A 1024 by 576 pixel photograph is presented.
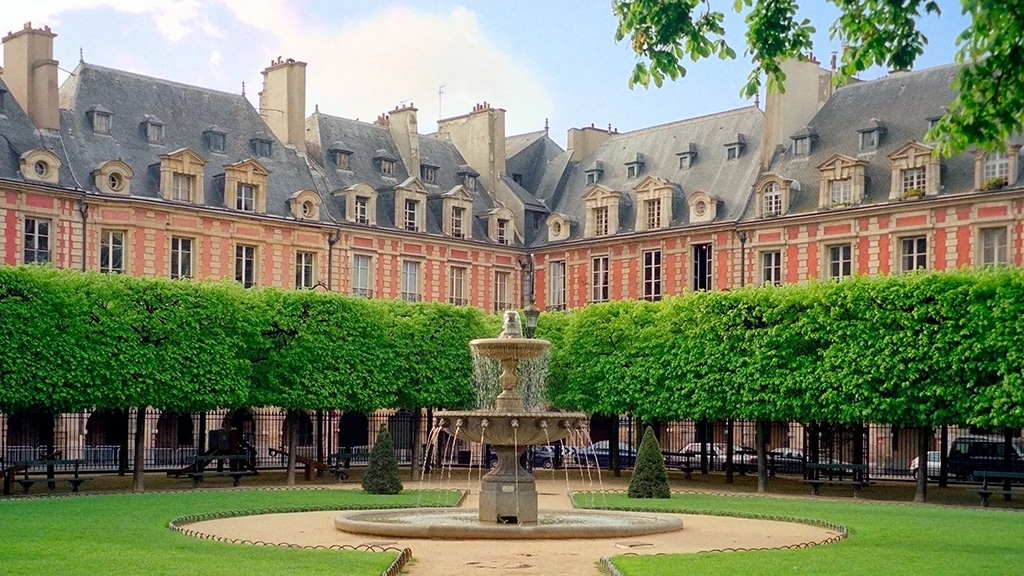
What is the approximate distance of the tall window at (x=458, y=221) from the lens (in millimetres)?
53750

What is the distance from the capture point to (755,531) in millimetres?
21703

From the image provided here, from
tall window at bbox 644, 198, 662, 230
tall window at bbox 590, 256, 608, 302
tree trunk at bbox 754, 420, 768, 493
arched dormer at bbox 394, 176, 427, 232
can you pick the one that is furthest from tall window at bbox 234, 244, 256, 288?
tree trunk at bbox 754, 420, 768, 493

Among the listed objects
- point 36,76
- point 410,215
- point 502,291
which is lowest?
point 502,291

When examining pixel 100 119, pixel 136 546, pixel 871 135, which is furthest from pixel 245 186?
pixel 136 546

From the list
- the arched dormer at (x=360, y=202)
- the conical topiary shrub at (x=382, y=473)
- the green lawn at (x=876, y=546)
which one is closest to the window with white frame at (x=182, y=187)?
the arched dormer at (x=360, y=202)

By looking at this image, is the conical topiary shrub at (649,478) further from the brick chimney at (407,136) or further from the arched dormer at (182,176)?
the brick chimney at (407,136)

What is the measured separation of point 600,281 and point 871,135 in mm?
11696

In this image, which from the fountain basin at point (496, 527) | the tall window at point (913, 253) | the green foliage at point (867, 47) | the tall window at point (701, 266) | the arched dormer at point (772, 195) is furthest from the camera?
the tall window at point (701, 266)

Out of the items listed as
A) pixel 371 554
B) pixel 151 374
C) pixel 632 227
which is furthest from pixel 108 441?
pixel 371 554

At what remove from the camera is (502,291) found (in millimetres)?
55000

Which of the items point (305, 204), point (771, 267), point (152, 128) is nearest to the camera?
point (152, 128)

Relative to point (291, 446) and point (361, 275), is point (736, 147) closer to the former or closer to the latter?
point (361, 275)

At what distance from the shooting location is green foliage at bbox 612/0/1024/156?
11.9 meters

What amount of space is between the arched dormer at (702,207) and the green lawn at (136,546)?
24.4 metres
